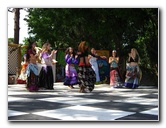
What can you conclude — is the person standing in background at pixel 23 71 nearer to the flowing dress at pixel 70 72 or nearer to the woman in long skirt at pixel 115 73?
the flowing dress at pixel 70 72

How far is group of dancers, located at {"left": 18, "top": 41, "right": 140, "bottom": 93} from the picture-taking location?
6.02 metres

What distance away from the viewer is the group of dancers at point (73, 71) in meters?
6.02

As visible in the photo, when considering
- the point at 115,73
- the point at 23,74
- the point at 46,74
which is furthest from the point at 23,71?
the point at 115,73

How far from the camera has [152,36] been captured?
17.6 ft

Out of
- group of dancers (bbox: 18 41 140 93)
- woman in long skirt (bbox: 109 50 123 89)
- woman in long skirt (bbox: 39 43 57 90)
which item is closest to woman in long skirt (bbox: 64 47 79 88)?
group of dancers (bbox: 18 41 140 93)

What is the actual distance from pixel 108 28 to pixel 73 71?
1.41 metres

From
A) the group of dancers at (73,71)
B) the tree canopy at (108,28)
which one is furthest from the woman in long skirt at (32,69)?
the tree canopy at (108,28)

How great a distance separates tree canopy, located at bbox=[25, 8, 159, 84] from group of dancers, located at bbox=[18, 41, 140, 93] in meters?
0.25

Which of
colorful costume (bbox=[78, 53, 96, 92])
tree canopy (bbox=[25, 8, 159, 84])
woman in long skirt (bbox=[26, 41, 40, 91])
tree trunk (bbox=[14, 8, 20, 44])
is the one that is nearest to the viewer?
tree trunk (bbox=[14, 8, 20, 44])

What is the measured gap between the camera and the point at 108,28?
21.1 ft

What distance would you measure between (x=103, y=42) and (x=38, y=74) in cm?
209

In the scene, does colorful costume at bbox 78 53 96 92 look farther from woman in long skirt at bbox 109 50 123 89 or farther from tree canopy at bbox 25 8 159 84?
woman in long skirt at bbox 109 50 123 89

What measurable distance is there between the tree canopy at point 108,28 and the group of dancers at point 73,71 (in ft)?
0.82
